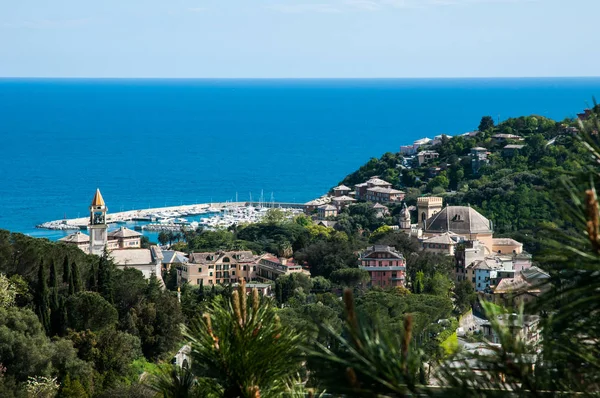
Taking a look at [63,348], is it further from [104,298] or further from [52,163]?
[52,163]

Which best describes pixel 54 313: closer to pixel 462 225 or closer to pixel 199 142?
pixel 462 225

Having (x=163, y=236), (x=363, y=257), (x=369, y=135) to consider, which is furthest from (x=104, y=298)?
(x=369, y=135)

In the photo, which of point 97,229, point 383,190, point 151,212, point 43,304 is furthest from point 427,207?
point 43,304

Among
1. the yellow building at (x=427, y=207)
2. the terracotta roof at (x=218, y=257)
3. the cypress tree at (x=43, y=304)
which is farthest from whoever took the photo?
the yellow building at (x=427, y=207)

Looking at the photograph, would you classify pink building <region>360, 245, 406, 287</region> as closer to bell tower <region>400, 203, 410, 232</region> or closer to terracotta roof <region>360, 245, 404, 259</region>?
terracotta roof <region>360, 245, 404, 259</region>

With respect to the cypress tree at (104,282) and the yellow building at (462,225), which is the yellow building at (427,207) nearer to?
the yellow building at (462,225)

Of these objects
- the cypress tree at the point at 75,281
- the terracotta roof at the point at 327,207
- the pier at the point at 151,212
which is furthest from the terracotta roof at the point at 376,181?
the cypress tree at the point at 75,281

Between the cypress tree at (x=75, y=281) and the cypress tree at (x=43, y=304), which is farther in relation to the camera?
the cypress tree at (x=75, y=281)
